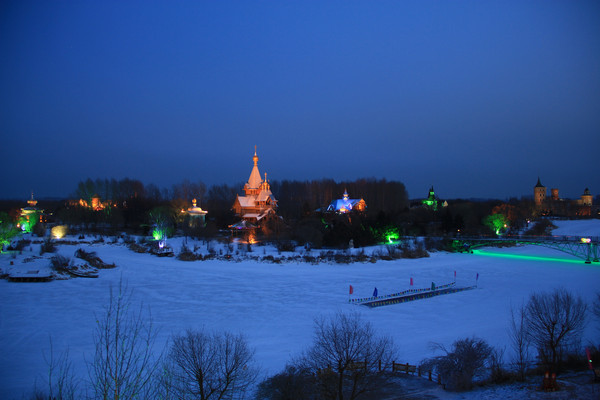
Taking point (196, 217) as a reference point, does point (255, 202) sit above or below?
above

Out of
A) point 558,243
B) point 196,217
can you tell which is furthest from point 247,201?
point 558,243

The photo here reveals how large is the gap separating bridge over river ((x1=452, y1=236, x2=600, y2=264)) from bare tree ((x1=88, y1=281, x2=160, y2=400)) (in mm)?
36795

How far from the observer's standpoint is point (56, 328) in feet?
53.5

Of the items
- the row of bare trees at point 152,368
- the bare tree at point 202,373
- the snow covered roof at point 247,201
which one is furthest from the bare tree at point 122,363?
the snow covered roof at point 247,201

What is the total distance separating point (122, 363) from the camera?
7.25 meters

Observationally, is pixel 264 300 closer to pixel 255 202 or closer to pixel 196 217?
pixel 196 217

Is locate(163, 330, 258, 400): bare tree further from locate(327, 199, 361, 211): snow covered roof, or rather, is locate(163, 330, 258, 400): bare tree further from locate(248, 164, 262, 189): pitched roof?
locate(327, 199, 361, 211): snow covered roof

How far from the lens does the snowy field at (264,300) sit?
14.6 metres

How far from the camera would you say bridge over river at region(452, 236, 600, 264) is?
1475 inches

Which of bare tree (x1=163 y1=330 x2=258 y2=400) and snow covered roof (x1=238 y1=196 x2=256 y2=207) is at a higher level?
snow covered roof (x1=238 y1=196 x2=256 y2=207)

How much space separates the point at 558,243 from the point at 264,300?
3340 centimetres

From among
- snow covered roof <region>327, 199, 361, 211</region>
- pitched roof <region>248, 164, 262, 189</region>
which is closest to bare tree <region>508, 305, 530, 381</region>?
pitched roof <region>248, 164, 262, 189</region>

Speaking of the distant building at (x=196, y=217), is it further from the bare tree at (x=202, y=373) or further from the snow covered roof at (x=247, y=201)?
the bare tree at (x=202, y=373)

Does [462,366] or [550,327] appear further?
[550,327]
